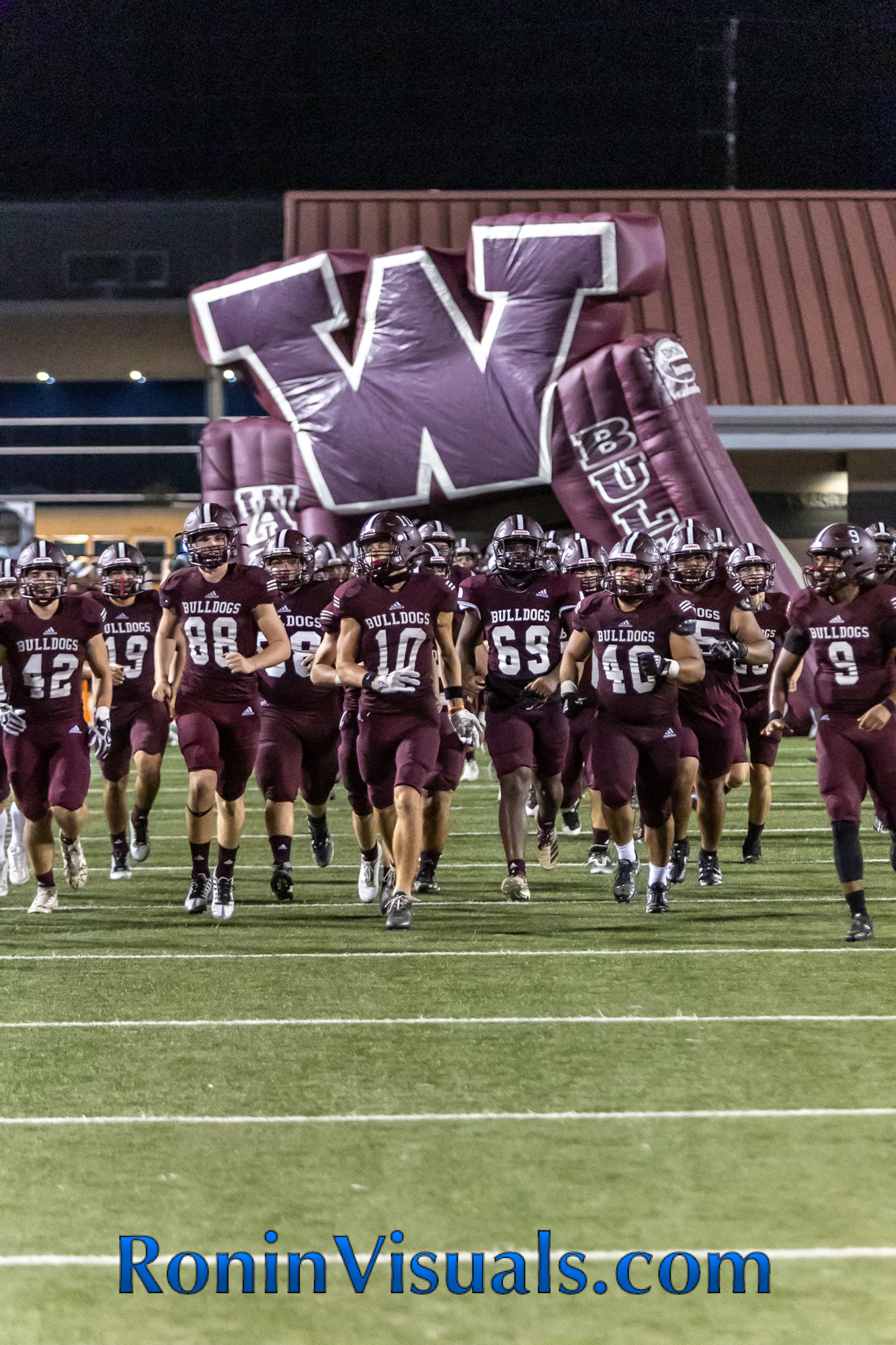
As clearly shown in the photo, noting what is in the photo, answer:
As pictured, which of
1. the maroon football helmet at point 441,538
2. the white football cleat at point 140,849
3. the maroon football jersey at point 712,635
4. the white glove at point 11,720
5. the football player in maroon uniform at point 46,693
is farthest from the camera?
the maroon football helmet at point 441,538

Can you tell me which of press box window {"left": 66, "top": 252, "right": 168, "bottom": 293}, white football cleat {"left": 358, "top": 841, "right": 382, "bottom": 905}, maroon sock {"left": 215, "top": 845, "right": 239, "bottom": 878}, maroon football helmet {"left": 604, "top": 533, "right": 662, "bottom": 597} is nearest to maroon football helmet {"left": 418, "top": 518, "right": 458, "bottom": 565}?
white football cleat {"left": 358, "top": 841, "right": 382, "bottom": 905}

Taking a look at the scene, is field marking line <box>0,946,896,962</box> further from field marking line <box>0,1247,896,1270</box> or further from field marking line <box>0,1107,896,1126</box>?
field marking line <box>0,1247,896,1270</box>

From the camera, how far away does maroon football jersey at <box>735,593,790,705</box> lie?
11.5 m

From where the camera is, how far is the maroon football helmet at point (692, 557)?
409 inches

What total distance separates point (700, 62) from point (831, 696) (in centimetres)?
2039

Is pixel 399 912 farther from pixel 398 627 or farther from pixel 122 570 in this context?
pixel 122 570

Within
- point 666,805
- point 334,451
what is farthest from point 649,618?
point 334,451

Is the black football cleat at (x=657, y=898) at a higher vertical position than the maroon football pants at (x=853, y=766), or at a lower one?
lower

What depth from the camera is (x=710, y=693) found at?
10.3m

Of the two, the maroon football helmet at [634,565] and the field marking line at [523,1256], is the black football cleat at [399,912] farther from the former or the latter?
the field marking line at [523,1256]

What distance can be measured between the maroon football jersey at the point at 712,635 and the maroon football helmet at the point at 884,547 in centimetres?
93

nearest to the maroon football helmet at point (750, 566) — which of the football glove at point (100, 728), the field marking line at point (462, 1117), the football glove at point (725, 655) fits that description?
the football glove at point (725, 655)

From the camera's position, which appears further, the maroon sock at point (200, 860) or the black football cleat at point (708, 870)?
the black football cleat at point (708, 870)

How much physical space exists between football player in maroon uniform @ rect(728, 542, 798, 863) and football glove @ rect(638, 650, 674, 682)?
6.44 feet
